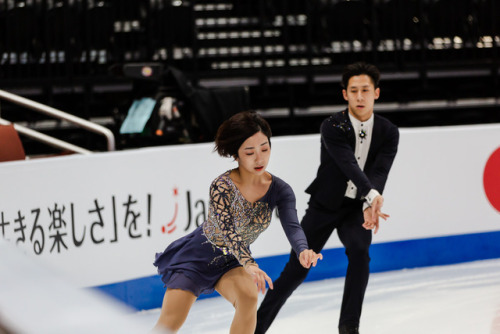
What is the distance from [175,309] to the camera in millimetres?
2607

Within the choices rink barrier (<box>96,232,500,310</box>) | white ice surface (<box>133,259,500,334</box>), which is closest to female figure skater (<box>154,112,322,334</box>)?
white ice surface (<box>133,259,500,334</box>)

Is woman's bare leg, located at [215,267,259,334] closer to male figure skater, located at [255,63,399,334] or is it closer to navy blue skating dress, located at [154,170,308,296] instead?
Answer: navy blue skating dress, located at [154,170,308,296]

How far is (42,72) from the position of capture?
764 centimetres

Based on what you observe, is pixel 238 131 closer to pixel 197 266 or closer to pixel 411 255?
pixel 197 266

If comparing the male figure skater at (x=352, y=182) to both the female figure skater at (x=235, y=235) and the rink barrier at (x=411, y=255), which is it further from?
the rink barrier at (x=411, y=255)

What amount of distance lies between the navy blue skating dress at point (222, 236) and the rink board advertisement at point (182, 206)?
2.74 ft

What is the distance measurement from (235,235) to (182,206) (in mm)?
2177

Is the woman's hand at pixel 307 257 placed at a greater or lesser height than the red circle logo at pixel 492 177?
greater

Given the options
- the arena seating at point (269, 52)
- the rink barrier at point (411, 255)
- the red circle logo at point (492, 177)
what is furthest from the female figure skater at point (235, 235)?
the arena seating at point (269, 52)

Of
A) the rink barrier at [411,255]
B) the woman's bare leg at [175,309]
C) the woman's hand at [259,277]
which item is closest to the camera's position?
the woman's hand at [259,277]

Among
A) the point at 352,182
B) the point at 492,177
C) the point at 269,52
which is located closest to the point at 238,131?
the point at 352,182

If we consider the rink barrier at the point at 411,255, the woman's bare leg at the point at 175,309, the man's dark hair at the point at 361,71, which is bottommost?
the rink barrier at the point at 411,255

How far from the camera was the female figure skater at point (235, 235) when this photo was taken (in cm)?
262

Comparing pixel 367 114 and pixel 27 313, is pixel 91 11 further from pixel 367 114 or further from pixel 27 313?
pixel 27 313
